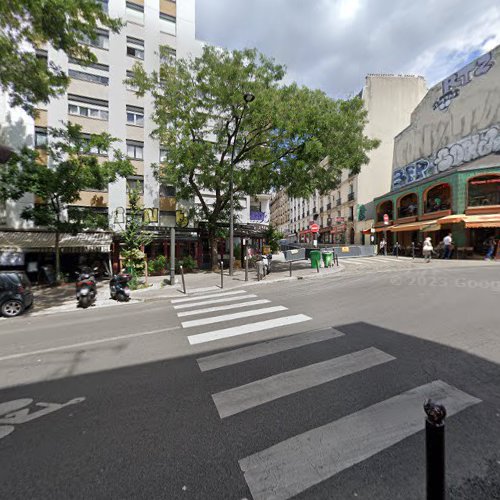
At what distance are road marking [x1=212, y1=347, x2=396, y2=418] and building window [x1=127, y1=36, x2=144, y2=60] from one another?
2438cm

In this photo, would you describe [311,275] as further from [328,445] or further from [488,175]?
[488,175]

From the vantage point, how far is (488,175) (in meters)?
19.2

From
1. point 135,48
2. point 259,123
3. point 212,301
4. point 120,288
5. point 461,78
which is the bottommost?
point 212,301

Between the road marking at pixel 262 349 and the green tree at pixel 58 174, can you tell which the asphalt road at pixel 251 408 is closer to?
the road marking at pixel 262 349

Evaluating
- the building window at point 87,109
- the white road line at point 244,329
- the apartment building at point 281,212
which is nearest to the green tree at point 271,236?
the building window at point 87,109

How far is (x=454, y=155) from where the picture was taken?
23172 millimetres

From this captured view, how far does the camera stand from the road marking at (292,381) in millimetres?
2910

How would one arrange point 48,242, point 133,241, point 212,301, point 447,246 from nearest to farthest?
point 212,301 < point 133,241 < point 48,242 < point 447,246

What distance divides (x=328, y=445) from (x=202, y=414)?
1310mm

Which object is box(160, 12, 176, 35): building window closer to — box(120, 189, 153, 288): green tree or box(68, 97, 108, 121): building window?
box(68, 97, 108, 121): building window

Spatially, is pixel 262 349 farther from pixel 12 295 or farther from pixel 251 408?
pixel 12 295

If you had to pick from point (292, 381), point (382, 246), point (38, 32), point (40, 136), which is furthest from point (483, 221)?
point (40, 136)

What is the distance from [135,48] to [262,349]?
24279mm

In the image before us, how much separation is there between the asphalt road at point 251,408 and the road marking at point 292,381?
23 millimetres
